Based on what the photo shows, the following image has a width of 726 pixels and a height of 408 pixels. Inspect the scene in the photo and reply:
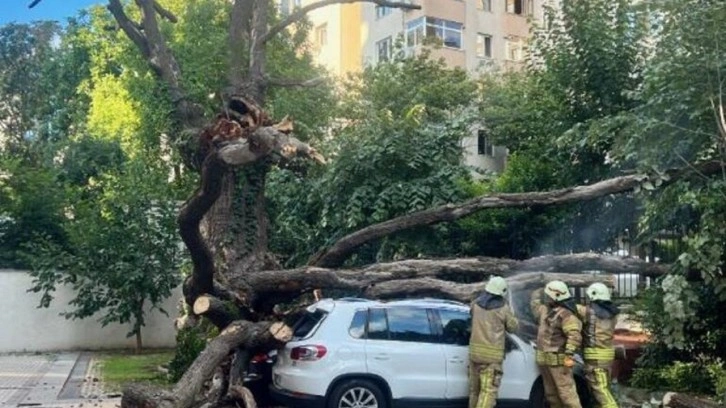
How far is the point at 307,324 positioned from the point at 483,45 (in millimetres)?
30859

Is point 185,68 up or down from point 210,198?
up

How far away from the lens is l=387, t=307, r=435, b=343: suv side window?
1027 cm

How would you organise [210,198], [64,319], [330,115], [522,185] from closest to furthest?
[210,198], [522,185], [64,319], [330,115]

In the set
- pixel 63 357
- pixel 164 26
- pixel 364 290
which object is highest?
pixel 164 26

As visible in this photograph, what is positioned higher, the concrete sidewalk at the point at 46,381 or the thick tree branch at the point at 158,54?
the thick tree branch at the point at 158,54

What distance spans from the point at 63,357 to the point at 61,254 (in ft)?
7.49

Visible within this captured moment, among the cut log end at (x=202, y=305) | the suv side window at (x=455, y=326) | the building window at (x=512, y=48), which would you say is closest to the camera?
the suv side window at (x=455, y=326)

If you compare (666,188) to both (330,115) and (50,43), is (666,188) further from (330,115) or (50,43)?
(50,43)

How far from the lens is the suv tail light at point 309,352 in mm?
9883

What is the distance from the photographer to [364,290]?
12344 mm

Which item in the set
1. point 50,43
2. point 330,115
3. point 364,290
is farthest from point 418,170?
point 50,43

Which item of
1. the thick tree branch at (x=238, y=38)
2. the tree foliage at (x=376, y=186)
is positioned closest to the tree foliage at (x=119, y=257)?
the tree foliage at (x=376, y=186)

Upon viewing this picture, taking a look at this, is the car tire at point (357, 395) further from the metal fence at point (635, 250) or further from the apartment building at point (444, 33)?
the apartment building at point (444, 33)

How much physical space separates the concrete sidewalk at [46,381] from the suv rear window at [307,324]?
10.5 feet
